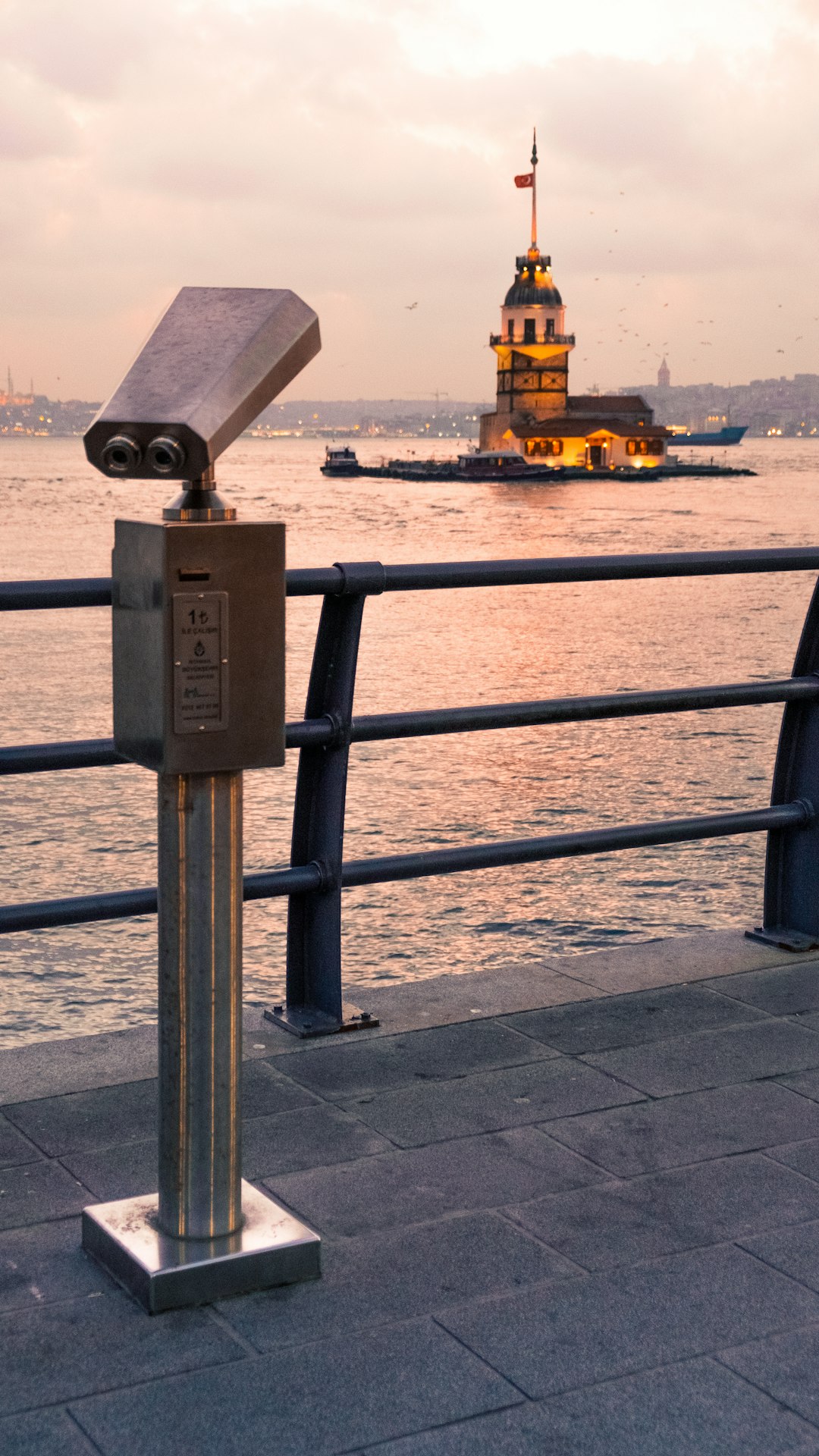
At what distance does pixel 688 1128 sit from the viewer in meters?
3.24

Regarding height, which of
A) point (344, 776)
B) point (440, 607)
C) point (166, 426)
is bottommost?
point (440, 607)

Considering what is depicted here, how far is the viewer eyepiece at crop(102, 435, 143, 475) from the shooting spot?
2.35 metres

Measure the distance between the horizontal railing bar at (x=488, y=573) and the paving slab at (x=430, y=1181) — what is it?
1.09m

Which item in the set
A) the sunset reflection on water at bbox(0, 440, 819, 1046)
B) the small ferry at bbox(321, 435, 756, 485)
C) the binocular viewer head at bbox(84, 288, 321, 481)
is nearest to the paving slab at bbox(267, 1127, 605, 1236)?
the binocular viewer head at bbox(84, 288, 321, 481)

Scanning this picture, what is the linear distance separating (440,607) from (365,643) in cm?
1251

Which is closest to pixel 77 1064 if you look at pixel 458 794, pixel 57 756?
pixel 57 756

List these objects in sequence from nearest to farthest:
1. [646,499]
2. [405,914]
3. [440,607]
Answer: [405,914], [440,607], [646,499]

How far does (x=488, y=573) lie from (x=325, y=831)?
70 cm

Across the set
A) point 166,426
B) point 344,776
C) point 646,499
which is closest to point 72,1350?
point 166,426

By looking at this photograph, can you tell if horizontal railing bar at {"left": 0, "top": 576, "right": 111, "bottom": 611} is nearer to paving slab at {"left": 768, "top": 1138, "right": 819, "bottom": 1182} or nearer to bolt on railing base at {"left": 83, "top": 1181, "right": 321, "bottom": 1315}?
bolt on railing base at {"left": 83, "top": 1181, "right": 321, "bottom": 1315}

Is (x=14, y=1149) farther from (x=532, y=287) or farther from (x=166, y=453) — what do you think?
(x=532, y=287)

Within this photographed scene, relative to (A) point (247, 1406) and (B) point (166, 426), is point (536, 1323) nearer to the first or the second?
(A) point (247, 1406)

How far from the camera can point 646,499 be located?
109875 millimetres

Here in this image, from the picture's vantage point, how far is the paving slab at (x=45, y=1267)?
2.56 meters
